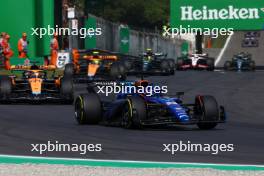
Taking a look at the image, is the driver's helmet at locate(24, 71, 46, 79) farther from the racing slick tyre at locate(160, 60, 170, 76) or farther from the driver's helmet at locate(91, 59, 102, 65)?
the racing slick tyre at locate(160, 60, 170, 76)

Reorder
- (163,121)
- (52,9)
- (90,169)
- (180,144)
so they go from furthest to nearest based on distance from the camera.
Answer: (52,9) < (163,121) < (180,144) < (90,169)

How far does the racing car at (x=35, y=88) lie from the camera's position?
19.9 m

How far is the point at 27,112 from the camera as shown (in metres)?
17.9

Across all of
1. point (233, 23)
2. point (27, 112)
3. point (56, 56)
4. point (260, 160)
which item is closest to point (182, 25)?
point (233, 23)

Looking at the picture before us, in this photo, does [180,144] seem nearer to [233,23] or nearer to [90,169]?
[90,169]

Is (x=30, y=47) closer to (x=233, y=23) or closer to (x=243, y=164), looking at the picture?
(x=233, y=23)

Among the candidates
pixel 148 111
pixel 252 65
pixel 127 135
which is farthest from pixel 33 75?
pixel 252 65

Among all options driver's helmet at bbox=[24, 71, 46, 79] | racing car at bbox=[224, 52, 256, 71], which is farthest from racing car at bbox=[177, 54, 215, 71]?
driver's helmet at bbox=[24, 71, 46, 79]

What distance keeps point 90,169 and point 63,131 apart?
15.9 ft

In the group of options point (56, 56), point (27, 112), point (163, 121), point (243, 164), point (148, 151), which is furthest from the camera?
point (56, 56)

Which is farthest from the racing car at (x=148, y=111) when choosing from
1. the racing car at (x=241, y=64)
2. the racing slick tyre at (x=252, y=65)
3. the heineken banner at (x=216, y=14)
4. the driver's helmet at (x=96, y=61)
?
the heineken banner at (x=216, y=14)

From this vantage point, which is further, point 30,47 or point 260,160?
point 30,47

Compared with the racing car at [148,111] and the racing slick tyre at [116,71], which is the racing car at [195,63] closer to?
the racing slick tyre at [116,71]

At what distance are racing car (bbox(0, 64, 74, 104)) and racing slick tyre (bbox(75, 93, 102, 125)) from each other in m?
5.21
